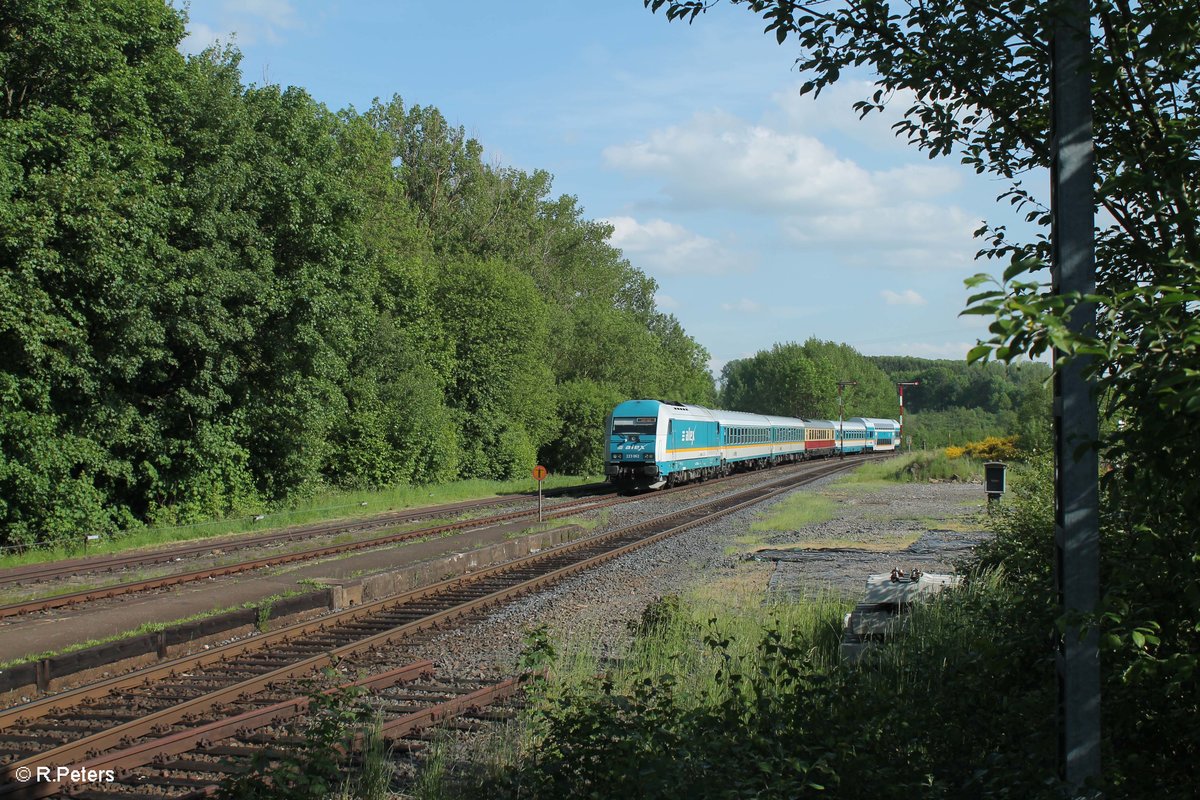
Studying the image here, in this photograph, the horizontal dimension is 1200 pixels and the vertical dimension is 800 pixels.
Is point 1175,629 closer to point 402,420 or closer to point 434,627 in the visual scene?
point 434,627

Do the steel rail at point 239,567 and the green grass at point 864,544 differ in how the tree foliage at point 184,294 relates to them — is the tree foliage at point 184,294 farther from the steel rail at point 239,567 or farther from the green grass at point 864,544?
the green grass at point 864,544

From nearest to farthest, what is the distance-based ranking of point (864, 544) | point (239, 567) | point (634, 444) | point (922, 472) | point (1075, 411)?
point (1075, 411) < point (239, 567) < point (864, 544) < point (634, 444) < point (922, 472)

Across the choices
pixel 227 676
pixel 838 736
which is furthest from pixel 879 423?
pixel 838 736

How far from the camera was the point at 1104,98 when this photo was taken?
3.84m

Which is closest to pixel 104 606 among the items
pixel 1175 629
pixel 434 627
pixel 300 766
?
pixel 434 627

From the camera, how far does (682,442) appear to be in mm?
33750

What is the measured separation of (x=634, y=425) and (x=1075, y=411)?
28.5 meters

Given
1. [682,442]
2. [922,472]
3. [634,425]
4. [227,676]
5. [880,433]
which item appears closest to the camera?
[227,676]

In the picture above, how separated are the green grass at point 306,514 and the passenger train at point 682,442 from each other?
15.6 feet

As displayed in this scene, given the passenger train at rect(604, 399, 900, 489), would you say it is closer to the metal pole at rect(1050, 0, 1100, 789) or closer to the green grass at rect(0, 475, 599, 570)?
the green grass at rect(0, 475, 599, 570)

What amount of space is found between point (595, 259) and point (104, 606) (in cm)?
Answer: 5661

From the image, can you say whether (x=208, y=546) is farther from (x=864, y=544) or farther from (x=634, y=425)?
(x=634, y=425)

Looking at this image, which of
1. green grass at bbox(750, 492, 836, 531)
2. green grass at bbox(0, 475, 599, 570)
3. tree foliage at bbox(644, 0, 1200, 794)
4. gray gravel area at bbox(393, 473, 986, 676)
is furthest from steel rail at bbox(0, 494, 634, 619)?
tree foliage at bbox(644, 0, 1200, 794)

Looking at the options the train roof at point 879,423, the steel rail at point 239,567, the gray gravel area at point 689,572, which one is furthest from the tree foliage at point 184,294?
the train roof at point 879,423
